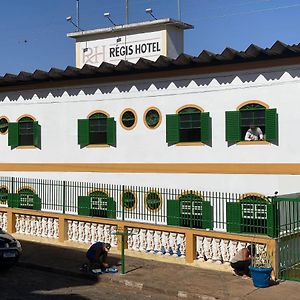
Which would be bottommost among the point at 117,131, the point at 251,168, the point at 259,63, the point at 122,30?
the point at 251,168

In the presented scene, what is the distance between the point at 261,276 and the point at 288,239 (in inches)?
67.2

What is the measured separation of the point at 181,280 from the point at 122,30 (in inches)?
720

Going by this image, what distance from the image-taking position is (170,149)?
1850 cm

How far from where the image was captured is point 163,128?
61.1ft

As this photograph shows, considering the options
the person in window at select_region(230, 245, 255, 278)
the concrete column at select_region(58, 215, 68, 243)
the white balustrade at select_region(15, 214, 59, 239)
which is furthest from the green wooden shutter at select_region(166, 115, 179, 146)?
the person in window at select_region(230, 245, 255, 278)

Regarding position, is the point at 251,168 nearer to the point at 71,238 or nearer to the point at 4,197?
the point at 71,238

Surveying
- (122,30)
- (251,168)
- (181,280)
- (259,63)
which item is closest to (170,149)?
(251,168)

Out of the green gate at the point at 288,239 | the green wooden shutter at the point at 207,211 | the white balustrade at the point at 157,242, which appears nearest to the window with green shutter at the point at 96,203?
the green wooden shutter at the point at 207,211

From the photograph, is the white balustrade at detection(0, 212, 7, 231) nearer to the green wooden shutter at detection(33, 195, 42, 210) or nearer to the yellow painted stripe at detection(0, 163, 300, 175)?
the green wooden shutter at detection(33, 195, 42, 210)

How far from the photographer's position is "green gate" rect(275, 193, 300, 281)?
12.4 meters

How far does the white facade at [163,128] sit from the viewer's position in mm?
16250

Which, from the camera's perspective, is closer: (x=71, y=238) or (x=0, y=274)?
(x=0, y=274)

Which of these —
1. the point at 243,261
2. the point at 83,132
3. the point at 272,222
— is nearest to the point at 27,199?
the point at 83,132

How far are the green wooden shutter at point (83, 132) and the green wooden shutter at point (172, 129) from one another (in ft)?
11.7
